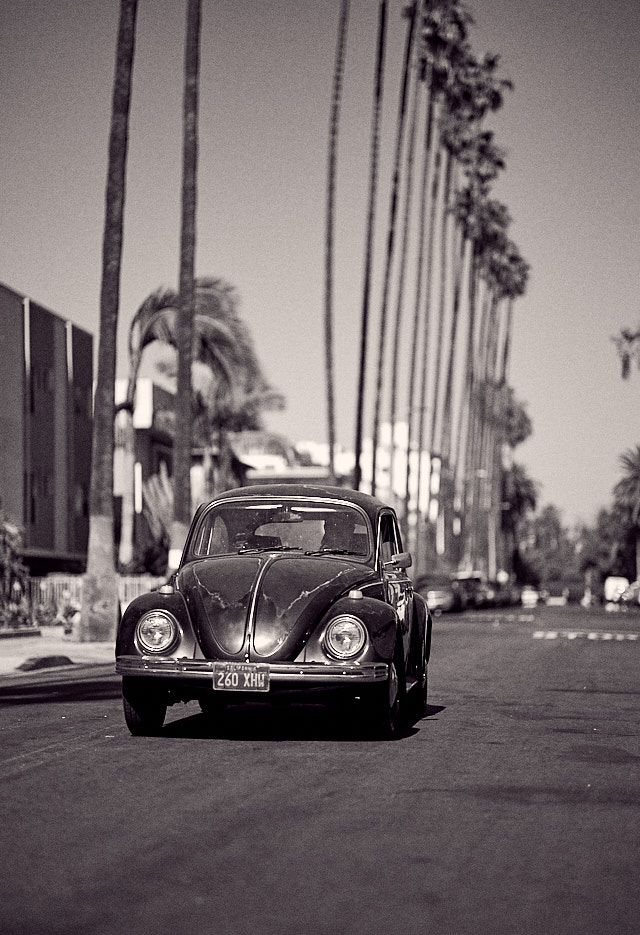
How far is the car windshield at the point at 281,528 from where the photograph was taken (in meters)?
12.2

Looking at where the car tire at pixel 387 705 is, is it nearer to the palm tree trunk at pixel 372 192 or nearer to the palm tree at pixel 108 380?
the palm tree at pixel 108 380

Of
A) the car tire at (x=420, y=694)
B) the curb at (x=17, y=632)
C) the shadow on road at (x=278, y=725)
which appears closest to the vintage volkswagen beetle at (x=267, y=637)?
the shadow on road at (x=278, y=725)

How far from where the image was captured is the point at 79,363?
44188 mm

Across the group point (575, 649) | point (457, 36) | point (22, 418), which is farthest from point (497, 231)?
point (575, 649)

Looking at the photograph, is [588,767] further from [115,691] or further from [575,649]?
[575,649]

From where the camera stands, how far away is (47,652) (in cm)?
2158

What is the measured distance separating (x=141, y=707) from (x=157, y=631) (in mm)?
619

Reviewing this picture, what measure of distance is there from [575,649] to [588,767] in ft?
51.4

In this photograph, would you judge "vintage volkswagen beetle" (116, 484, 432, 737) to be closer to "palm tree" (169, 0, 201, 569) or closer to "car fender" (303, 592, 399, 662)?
"car fender" (303, 592, 399, 662)

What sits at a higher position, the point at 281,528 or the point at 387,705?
the point at 281,528

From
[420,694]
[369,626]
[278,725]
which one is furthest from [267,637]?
[420,694]

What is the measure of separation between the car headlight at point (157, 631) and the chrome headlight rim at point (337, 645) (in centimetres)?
111

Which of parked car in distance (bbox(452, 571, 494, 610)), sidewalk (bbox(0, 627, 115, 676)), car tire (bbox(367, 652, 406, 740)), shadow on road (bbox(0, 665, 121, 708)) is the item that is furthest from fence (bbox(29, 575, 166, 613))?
parked car in distance (bbox(452, 571, 494, 610))

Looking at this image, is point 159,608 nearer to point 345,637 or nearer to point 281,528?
point 345,637
